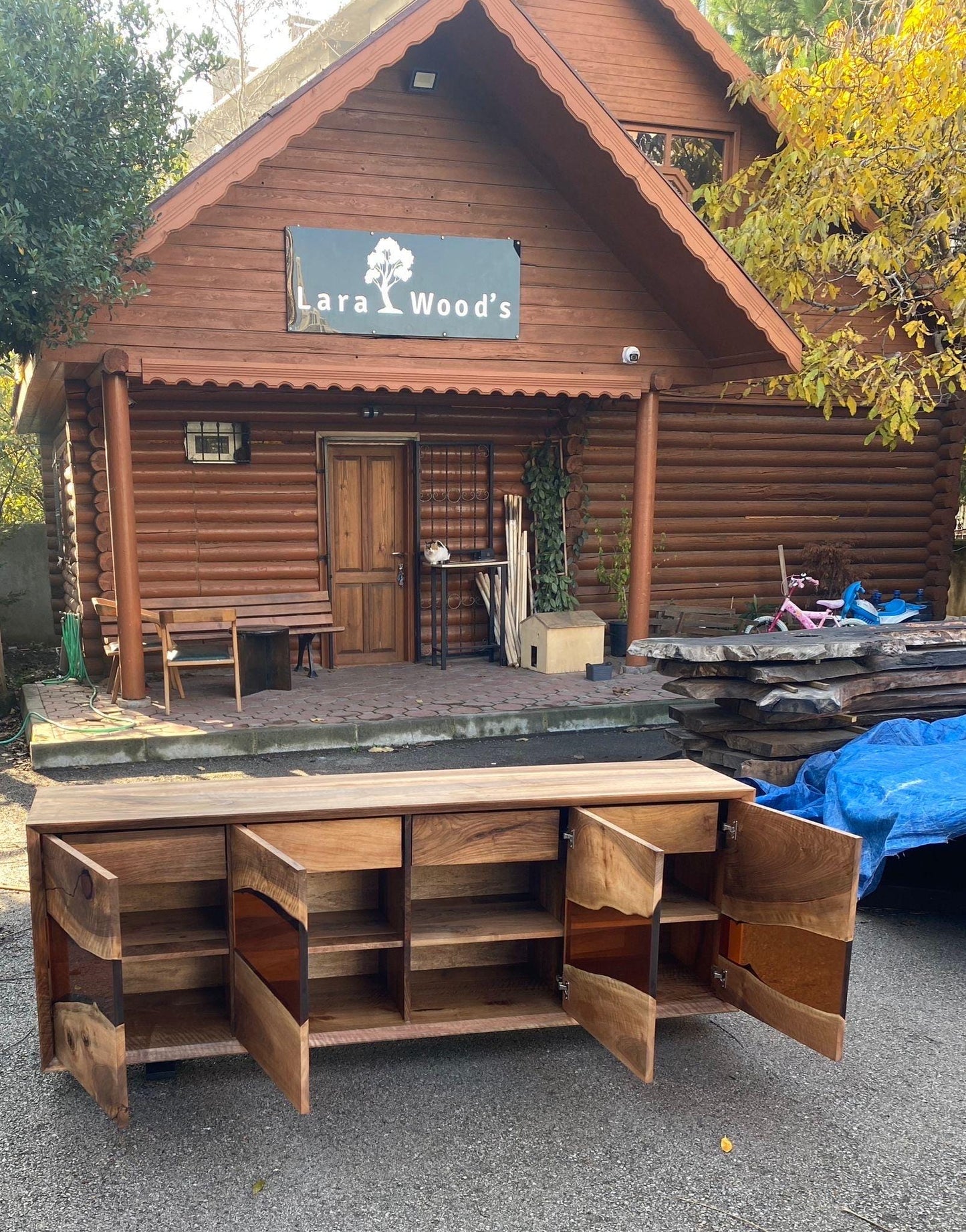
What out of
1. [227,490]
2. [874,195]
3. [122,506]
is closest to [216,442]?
[227,490]

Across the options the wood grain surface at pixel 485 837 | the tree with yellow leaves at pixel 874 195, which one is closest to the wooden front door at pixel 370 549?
the tree with yellow leaves at pixel 874 195

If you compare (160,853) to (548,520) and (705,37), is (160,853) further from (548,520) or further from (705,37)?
(705,37)

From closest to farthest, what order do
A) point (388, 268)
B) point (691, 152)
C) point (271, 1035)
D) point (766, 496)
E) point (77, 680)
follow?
point (271, 1035) < point (388, 268) < point (77, 680) < point (691, 152) < point (766, 496)

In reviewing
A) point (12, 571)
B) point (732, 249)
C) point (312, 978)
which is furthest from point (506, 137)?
point (12, 571)

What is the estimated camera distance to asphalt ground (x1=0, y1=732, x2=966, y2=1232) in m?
2.97

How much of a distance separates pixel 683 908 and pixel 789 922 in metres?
0.46

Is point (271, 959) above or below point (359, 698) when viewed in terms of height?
above

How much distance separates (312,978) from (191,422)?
7.59 meters

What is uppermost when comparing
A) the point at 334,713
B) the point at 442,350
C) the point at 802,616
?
the point at 442,350

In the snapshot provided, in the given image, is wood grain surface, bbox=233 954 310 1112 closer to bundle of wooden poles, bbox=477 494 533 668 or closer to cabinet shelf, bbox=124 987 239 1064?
cabinet shelf, bbox=124 987 239 1064

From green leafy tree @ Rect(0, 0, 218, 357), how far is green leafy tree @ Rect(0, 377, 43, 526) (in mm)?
10849

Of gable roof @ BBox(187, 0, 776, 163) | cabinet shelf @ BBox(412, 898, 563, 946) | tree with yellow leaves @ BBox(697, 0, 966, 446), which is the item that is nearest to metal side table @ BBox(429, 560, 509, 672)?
tree with yellow leaves @ BBox(697, 0, 966, 446)

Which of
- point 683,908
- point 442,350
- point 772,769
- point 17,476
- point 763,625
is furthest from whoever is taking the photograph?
point 17,476

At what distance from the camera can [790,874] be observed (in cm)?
358
